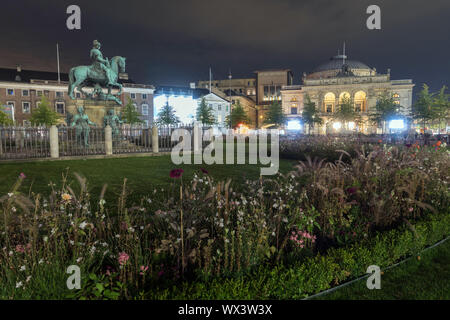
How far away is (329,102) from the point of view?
270 feet

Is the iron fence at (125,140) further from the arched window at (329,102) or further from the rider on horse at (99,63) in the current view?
the arched window at (329,102)

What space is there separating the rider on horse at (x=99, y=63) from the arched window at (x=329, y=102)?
2877 inches

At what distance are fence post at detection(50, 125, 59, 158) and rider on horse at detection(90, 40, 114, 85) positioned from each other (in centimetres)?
442

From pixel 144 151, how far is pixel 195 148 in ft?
11.1

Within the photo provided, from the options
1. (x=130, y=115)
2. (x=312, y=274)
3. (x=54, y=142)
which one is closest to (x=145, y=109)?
(x=130, y=115)

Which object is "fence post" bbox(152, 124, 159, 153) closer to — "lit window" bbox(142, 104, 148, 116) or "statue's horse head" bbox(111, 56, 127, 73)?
"statue's horse head" bbox(111, 56, 127, 73)

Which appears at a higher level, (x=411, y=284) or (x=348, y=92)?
(x=348, y=92)

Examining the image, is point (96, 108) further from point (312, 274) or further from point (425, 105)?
point (425, 105)

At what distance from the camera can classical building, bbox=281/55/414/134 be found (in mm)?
75000

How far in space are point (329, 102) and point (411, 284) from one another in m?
84.9

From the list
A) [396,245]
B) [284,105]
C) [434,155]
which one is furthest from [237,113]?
[396,245]

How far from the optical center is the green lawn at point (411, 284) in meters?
3.59

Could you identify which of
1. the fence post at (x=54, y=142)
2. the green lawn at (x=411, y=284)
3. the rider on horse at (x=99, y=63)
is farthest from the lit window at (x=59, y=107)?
the green lawn at (x=411, y=284)

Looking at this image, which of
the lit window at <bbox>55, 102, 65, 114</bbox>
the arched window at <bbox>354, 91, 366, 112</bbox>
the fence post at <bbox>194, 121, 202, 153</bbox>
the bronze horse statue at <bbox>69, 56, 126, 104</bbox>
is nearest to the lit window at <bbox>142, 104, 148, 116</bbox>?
the lit window at <bbox>55, 102, 65, 114</bbox>
